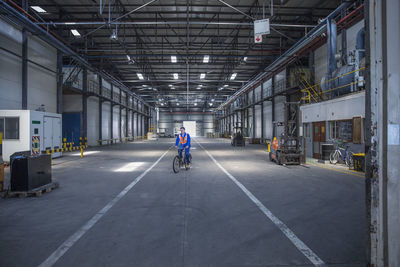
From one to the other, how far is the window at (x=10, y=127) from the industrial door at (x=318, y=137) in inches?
707

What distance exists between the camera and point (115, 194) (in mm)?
7086

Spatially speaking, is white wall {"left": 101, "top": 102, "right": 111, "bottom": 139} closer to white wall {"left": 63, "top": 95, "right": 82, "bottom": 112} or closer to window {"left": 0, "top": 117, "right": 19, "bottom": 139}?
white wall {"left": 63, "top": 95, "right": 82, "bottom": 112}

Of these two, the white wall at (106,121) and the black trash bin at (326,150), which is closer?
the black trash bin at (326,150)

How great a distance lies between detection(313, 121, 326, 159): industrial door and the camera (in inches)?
607

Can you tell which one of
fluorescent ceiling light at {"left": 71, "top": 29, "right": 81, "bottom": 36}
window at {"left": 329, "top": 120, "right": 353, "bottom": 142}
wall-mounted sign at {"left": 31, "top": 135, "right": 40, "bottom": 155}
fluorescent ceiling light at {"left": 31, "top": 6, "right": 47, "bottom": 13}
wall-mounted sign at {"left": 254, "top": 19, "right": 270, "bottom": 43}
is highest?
fluorescent ceiling light at {"left": 31, "top": 6, "right": 47, "bottom": 13}

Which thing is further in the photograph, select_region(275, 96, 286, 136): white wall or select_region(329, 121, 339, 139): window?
select_region(275, 96, 286, 136): white wall

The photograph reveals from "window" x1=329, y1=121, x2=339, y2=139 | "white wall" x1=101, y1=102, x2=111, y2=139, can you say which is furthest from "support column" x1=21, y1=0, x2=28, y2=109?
"window" x1=329, y1=121, x2=339, y2=139

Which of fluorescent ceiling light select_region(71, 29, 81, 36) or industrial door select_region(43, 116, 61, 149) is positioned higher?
fluorescent ceiling light select_region(71, 29, 81, 36)

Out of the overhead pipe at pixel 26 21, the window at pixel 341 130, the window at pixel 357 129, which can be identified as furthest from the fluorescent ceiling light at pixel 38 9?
the window at pixel 357 129

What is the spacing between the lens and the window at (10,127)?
532 inches

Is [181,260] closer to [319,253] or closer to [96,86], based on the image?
[319,253]

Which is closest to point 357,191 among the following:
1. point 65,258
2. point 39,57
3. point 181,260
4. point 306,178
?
point 306,178

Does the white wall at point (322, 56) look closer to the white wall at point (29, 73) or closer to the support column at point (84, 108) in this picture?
the white wall at point (29, 73)

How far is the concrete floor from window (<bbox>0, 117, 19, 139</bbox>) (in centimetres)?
802
